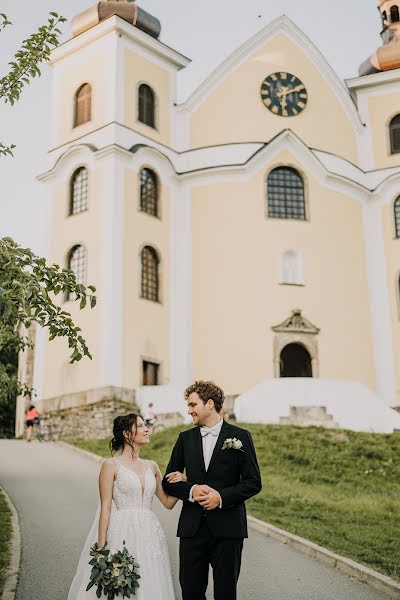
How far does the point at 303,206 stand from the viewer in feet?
110

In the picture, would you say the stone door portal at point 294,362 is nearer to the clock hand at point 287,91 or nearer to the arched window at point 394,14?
the clock hand at point 287,91

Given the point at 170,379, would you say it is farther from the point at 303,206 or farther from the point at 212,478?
the point at 212,478

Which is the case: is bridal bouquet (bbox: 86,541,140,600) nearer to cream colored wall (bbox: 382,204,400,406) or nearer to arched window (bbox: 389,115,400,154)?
cream colored wall (bbox: 382,204,400,406)

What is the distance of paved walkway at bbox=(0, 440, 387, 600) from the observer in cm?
888

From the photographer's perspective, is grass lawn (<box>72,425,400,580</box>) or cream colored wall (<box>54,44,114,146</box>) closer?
grass lawn (<box>72,425,400,580</box>)

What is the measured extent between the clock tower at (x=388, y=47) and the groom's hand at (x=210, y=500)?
34578 mm

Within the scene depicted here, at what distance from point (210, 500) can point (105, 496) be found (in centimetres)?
96

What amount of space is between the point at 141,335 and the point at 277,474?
12.7m

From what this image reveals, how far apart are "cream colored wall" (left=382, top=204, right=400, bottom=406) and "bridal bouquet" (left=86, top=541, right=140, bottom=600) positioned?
27.1m

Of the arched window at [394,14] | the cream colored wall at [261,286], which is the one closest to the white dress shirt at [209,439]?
the cream colored wall at [261,286]

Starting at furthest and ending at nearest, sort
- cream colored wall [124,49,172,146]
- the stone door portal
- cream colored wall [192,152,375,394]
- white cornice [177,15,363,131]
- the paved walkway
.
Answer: white cornice [177,15,363,131], the stone door portal, cream colored wall [124,49,172,146], cream colored wall [192,152,375,394], the paved walkway

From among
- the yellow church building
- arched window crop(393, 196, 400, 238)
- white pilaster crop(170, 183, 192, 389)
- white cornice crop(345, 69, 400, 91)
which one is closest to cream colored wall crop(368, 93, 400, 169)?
the yellow church building

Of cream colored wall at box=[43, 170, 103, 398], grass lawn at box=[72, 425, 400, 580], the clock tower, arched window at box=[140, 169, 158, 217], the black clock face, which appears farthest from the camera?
the clock tower

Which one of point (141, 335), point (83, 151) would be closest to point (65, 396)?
point (141, 335)
